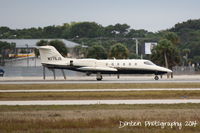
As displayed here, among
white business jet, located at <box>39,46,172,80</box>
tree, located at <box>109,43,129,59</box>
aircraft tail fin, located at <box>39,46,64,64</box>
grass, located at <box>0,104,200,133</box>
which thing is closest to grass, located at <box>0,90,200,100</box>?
grass, located at <box>0,104,200,133</box>

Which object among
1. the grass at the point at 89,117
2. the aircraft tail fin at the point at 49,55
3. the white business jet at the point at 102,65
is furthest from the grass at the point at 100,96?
the aircraft tail fin at the point at 49,55

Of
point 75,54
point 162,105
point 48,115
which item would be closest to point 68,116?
point 48,115

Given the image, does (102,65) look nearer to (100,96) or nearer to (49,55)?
(49,55)

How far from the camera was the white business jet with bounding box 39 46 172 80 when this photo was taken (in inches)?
2437

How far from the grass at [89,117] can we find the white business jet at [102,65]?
35.6 m

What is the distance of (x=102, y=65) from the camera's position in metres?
63.2

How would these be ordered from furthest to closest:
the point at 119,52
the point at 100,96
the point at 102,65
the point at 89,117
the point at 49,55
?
the point at 119,52
the point at 49,55
the point at 102,65
the point at 100,96
the point at 89,117

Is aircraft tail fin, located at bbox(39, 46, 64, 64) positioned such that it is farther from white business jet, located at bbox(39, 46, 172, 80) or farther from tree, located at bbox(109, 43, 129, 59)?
tree, located at bbox(109, 43, 129, 59)

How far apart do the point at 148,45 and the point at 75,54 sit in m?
17.8

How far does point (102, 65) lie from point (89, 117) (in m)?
41.7

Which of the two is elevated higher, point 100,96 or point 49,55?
point 49,55

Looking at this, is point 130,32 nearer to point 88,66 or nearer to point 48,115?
point 88,66

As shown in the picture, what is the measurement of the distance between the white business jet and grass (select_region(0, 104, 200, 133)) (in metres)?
35.6

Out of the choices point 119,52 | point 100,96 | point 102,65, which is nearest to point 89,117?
point 100,96
